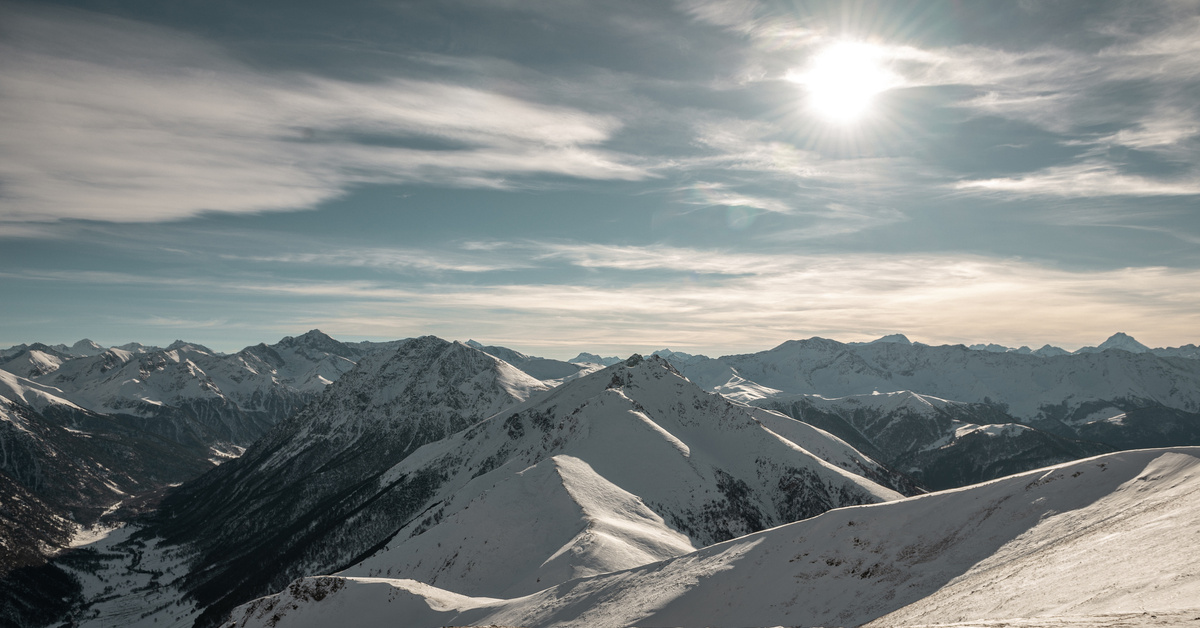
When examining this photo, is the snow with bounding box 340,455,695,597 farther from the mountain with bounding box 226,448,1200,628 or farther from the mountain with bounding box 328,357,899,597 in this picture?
the mountain with bounding box 226,448,1200,628

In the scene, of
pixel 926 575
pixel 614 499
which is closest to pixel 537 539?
pixel 614 499

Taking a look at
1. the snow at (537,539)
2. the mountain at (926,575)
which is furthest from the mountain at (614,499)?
the mountain at (926,575)

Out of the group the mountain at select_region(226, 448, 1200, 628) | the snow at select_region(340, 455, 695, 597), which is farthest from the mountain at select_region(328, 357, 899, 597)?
the mountain at select_region(226, 448, 1200, 628)

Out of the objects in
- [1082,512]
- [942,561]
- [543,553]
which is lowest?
[543,553]

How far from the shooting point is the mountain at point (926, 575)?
2881 centimetres

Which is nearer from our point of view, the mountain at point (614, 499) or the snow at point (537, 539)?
the snow at point (537, 539)

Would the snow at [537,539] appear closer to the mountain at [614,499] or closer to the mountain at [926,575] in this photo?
the mountain at [614,499]

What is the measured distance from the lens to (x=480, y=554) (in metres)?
103

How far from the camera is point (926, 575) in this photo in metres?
44.9

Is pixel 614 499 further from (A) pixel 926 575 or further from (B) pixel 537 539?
(A) pixel 926 575

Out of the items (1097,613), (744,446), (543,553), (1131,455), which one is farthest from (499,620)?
(744,446)

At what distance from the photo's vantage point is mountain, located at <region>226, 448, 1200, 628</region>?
28.8 meters

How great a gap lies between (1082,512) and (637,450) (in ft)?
380

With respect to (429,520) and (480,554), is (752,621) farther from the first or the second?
(429,520)
